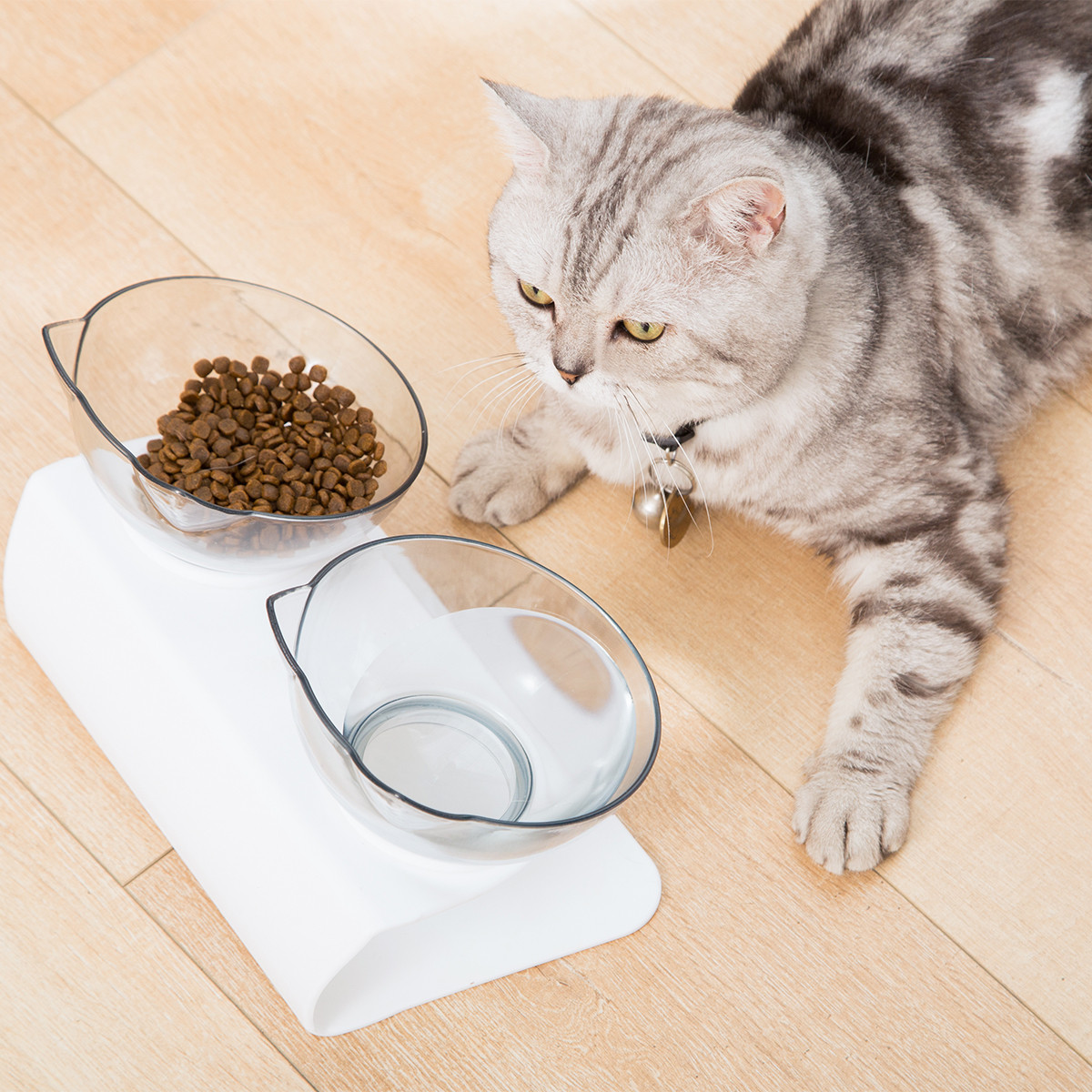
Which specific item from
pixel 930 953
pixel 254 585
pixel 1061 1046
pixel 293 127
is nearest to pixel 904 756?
pixel 930 953

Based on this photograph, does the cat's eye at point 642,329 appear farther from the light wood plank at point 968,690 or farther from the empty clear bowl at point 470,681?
the light wood plank at point 968,690

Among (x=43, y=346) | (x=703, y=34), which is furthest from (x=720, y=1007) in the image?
(x=703, y=34)

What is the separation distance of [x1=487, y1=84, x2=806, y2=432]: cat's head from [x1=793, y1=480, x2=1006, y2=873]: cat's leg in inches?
11.6

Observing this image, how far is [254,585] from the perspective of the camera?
3.25 ft

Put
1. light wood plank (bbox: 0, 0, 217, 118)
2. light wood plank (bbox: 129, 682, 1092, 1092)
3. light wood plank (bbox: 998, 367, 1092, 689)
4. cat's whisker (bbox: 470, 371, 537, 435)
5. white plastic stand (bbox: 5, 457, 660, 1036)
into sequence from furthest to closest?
light wood plank (bbox: 0, 0, 217, 118) < cat's whisker (bbox: 470, 371, 537, 435) < light wood plank (bbox: 998, 367, 1092, 689) < light wood plank (bbox: 129, 682, 1092, 1092) < white plastic stand (bbox: 5, 457, 660, 1036)

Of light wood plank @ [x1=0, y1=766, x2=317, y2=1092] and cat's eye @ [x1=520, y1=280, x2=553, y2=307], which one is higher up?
cat's eye @ [x1=520, y1=280, x2=553, y2=307]

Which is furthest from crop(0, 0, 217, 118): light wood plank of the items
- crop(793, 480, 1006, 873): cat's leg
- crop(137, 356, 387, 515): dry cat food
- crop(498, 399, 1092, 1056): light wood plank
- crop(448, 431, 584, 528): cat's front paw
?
crop(793, 480, 1006, 873): cat's leg

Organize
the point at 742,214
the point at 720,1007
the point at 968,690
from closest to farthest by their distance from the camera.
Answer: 1. the point at 742,214
2. the point at 720,1007
3. the point at 968,690

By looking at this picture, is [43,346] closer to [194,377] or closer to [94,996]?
[194,377]

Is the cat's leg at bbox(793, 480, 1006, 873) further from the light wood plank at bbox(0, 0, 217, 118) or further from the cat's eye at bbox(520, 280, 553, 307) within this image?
the light wood plank at bbox(0, 0, 217, 118)

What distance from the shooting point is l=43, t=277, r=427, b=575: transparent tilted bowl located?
0.93 metres

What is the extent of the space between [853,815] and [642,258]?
1.98 feet

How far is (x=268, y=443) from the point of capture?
1008 millimetres

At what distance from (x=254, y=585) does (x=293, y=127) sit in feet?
2.65
